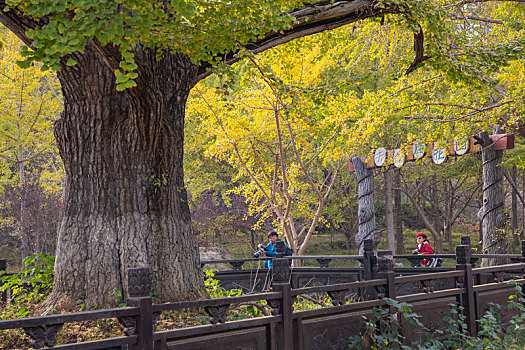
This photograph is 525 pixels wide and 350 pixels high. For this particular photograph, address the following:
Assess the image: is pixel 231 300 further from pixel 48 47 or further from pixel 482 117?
pixel 482 117

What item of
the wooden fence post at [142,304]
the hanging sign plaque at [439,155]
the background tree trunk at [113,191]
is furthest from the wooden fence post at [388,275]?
the hanging sign plaque at [439,155]

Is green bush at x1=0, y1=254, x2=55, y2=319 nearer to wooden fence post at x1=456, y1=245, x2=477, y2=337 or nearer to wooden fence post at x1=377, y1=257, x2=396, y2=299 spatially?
wooden fence post at x1=377, y1=257, x2=396, y2=299

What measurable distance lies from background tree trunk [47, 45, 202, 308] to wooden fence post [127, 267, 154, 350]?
7.77 feet

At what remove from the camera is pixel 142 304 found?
347 cm

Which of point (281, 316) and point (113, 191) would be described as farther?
point (113, 191)

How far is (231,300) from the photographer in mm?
4012

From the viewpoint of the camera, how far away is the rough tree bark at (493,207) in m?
13.6

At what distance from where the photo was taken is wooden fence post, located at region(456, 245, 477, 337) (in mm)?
6320

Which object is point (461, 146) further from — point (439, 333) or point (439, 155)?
point (439, 333)

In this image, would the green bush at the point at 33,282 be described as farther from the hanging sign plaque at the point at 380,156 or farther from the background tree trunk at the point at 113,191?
the hanging sign plaque at the point at 380,156

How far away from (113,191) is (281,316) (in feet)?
9.25

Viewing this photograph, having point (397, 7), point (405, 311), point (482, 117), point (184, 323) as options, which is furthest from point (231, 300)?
point (482, 117)

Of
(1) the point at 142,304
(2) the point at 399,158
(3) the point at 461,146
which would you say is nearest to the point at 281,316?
(1) the point at 142,304

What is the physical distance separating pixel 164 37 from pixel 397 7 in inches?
146
